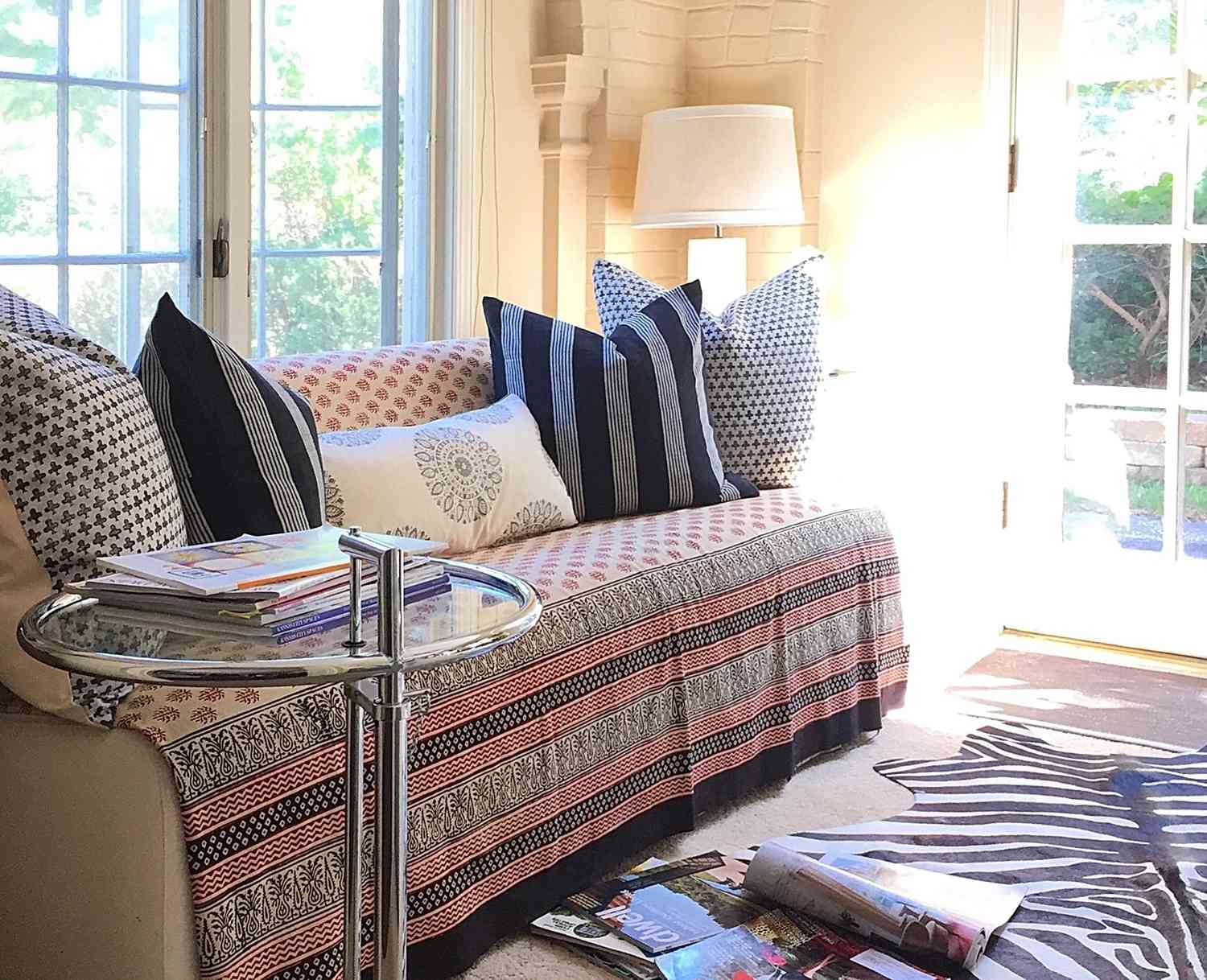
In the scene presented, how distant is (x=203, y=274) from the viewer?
3.44 m

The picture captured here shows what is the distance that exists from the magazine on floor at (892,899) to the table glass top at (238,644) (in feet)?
3.13

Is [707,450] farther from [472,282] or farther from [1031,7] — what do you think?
[1031,7]

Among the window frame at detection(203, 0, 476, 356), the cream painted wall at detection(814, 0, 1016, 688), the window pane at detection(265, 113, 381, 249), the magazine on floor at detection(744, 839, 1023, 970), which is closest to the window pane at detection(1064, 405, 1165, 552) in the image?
the cream painted wall at detection(814, 0, 1016, 688)

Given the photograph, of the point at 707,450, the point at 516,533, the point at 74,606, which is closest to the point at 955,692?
the point at 707,450

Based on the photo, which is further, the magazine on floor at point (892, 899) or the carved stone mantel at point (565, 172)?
the carved stone mantel at point (565, 172)

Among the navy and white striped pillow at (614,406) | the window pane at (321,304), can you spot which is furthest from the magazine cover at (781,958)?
the window pane at (321,304)

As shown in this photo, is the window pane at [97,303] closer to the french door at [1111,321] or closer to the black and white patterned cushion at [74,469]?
the black and white patterned cushion at [74,469]

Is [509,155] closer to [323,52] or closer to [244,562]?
[323,52]

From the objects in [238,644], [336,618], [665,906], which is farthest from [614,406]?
[238,644]

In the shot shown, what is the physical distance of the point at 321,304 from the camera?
3754 millimetres

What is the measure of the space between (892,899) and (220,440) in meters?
1.25

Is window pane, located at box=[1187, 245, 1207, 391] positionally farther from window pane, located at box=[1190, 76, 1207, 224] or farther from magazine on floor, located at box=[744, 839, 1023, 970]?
magazine on floor, located at box=[744, 839, 1023, 970]

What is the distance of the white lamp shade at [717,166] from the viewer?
4.14 meters

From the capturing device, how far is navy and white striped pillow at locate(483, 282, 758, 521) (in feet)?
10.5
